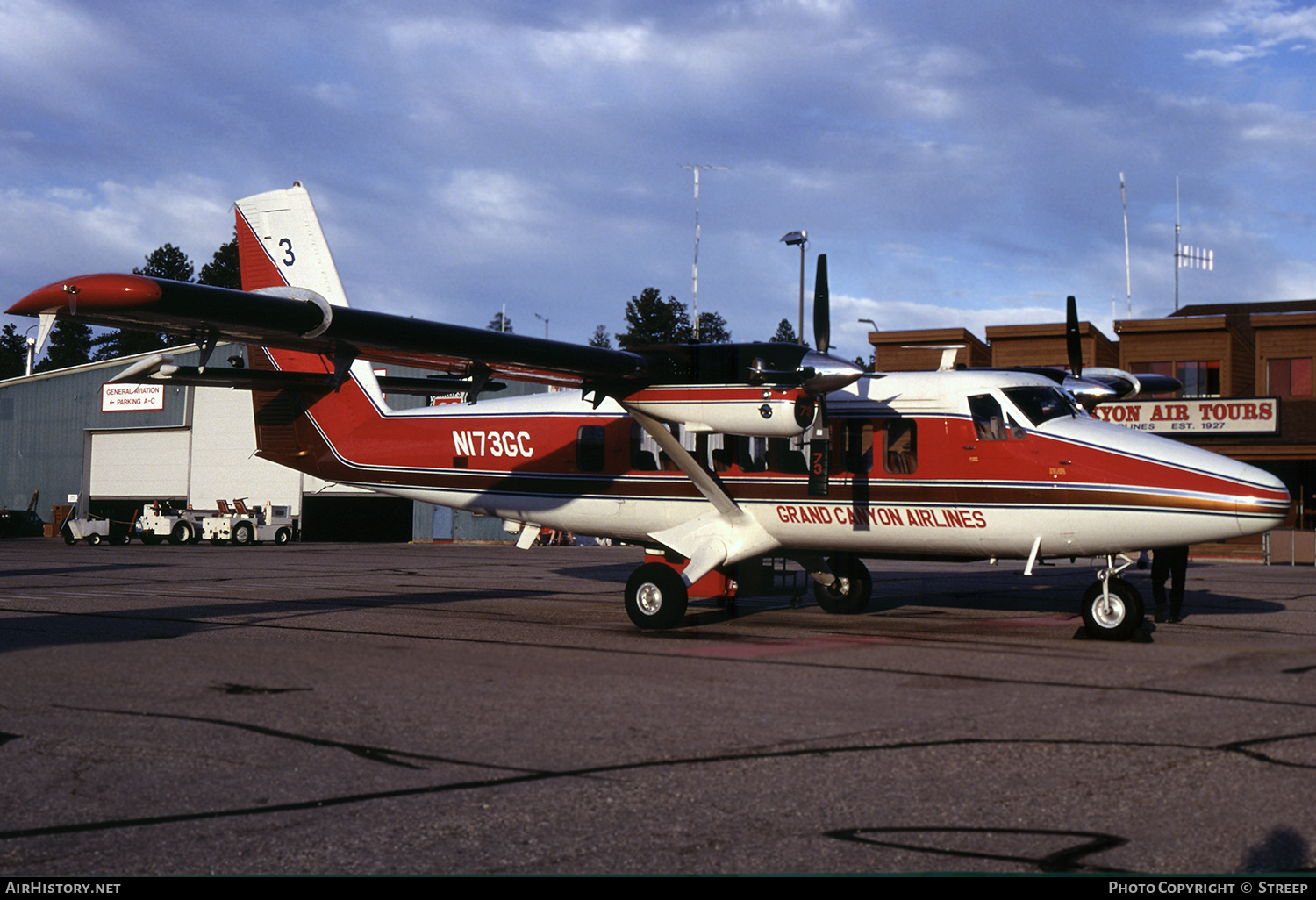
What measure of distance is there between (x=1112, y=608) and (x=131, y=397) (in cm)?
5598

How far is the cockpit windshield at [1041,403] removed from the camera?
45.4 ft

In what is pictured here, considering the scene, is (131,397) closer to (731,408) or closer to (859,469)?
(731,408)

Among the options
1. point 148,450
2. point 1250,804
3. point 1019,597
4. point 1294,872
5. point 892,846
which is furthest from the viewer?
point 148,450

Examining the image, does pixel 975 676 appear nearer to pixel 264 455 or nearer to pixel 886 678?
pixel 886 678

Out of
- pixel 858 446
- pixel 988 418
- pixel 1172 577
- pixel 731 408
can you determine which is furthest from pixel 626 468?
pixel 1172 577

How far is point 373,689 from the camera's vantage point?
359 inches

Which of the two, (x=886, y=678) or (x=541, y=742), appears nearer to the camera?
(x=541, y=742)

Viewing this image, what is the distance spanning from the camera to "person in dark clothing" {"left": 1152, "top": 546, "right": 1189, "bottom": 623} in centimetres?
1479

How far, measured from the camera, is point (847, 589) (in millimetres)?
16547

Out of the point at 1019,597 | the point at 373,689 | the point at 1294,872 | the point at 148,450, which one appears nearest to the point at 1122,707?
the point at 1294,872

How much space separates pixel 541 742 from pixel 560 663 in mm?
3493

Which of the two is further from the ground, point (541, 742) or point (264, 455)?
point (264, 455)

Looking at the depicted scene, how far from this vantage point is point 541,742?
7.23 metres

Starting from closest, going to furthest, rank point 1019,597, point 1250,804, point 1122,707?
point 1250,804
point 1122,707
point 1019,597
